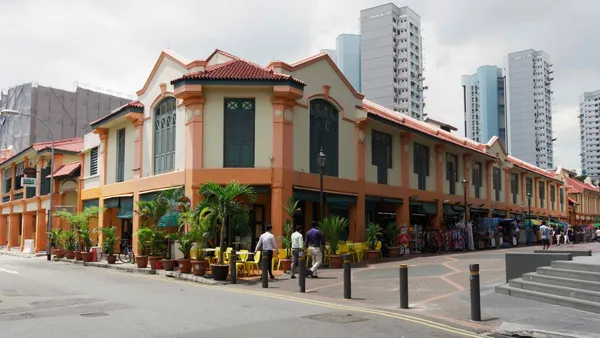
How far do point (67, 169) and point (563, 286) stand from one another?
3116 cm

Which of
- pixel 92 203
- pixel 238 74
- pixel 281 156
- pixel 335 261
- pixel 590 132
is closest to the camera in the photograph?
pixel 335 261

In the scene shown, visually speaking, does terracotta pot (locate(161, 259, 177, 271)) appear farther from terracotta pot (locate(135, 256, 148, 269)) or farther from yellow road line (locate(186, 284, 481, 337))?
yellow road line (locate(186, 284, 481, 337))

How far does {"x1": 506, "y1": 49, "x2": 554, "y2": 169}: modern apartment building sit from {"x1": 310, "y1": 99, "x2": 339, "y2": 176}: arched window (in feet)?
346

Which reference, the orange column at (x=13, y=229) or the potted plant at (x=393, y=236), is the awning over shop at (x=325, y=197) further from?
the orange column at (x=13, y=229)

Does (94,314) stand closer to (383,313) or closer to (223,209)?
(383,313)

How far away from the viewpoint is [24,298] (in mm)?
13078

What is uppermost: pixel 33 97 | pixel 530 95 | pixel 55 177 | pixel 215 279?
pixel 530 95

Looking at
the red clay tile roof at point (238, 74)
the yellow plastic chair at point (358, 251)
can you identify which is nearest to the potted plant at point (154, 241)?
the red clay tile roof at point (238, 74)

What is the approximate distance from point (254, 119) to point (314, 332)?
14462 millimetres

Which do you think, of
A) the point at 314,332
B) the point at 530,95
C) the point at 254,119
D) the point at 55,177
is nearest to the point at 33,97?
the point at 55,177

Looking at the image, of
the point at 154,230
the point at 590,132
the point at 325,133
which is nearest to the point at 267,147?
the point at 325,133

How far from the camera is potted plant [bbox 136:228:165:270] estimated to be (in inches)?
849

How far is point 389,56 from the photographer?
10750 centimetres

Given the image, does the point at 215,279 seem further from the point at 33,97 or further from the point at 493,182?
the point at 33,97
